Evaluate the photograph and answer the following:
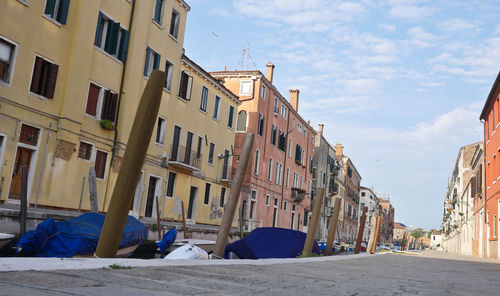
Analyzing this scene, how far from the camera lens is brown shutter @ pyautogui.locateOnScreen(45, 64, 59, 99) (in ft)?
53.9

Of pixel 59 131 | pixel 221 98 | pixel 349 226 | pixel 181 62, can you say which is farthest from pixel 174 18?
pixel 349 226

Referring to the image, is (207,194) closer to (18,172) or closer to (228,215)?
(18,172)

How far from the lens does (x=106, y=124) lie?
747 inches

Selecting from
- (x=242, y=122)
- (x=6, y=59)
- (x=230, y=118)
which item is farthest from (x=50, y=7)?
(x=242, y=122)

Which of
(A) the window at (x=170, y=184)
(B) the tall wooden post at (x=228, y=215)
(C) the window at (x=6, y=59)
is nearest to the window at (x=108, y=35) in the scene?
(C) the window at (x=6, y=59)

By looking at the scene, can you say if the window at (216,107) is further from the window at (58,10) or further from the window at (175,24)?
the window at (58,10)

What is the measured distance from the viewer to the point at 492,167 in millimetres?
24047

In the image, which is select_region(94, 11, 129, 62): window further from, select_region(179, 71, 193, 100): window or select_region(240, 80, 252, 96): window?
select_region(240, 80, 252, 96): window

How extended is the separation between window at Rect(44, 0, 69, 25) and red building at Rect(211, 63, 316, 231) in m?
17.9

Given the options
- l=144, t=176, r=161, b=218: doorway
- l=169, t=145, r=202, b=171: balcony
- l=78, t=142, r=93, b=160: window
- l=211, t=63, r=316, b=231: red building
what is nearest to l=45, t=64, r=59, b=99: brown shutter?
l=78, t=142, r=93, b=160: window

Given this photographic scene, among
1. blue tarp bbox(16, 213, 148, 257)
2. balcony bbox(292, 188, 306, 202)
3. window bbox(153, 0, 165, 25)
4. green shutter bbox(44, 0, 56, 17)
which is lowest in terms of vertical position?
blue tarp bbox(16, 213, 148, 257)

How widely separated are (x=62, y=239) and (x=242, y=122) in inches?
945

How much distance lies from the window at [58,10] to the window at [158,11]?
5.76 m

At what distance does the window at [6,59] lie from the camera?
1484cm
